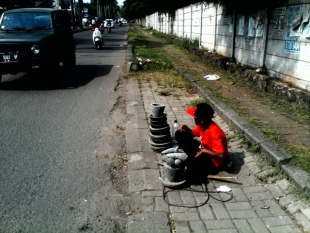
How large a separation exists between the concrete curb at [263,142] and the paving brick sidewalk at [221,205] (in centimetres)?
14

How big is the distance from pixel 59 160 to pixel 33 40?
15.4ft

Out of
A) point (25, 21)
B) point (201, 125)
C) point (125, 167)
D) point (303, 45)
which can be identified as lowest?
point (125, 167)

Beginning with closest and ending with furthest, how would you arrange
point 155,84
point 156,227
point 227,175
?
point 156,227 → point 227,175 → point 155,84

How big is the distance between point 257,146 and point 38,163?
2843 millimetres

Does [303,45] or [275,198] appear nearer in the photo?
[275,198]

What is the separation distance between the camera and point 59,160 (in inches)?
154

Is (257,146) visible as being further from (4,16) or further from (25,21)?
(4,16)

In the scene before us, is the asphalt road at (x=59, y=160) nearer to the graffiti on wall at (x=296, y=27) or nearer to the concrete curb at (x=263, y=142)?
the concrete curb at (x=263, y=142)

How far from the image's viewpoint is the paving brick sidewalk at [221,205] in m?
2.62

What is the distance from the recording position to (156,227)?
260cm

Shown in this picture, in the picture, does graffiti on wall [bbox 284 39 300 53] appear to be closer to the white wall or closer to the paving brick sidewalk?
the white wall

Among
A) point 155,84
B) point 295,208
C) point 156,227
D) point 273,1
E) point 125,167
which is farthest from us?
point 155,84

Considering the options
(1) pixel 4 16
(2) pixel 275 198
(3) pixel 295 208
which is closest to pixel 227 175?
(2) pixel 275 198

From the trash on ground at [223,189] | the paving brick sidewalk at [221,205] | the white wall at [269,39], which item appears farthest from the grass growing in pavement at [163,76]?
the trash on ground at [223,189]
